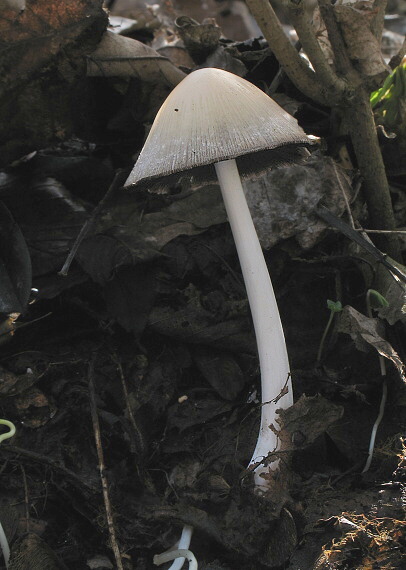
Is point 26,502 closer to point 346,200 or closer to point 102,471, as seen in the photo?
point 102,471

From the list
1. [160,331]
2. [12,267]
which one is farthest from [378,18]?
[12,267]

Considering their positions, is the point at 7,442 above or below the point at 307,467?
above

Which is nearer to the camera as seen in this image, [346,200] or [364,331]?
[364,331]

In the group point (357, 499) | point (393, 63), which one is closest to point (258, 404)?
point (357, 499)

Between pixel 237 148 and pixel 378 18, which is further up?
pixel 378 18

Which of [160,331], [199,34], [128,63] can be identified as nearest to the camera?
[160,331]

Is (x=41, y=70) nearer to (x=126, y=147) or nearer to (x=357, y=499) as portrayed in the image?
(x=126, y=147)
